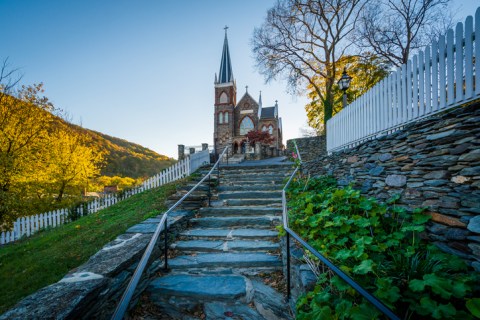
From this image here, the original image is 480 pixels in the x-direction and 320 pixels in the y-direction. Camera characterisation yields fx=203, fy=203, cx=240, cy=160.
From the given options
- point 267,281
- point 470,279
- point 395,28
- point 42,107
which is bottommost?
point 267,281

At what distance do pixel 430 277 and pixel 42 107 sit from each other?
14803 millimetres

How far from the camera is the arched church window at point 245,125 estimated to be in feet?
99.6

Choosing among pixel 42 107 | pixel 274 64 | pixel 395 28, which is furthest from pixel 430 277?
pixel 42 107

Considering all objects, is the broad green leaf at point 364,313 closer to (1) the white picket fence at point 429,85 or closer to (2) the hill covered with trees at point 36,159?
(1) the white picket fence at point 429,85

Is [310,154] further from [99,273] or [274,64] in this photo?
[99,273]

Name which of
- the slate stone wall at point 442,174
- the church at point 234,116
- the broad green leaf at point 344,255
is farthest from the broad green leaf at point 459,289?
the church at point 234,116

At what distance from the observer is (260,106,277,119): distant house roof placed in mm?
30850

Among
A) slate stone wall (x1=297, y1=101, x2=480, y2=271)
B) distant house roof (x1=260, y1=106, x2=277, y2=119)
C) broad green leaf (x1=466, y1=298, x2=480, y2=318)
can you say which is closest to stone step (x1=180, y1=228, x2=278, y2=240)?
slate stone wall (x1=297, y1=101, x2=480, y2=271)

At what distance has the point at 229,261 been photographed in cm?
272

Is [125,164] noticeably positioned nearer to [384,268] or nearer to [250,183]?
[250,183]

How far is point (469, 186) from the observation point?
1873 mm

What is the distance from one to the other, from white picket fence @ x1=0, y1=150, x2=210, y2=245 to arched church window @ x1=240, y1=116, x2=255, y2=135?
69.6ft

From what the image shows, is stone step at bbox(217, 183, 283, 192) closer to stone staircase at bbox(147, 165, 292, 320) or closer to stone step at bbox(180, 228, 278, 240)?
stone staircase at bbox(147, 165, 292, 320)

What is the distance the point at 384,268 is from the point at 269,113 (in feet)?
103
